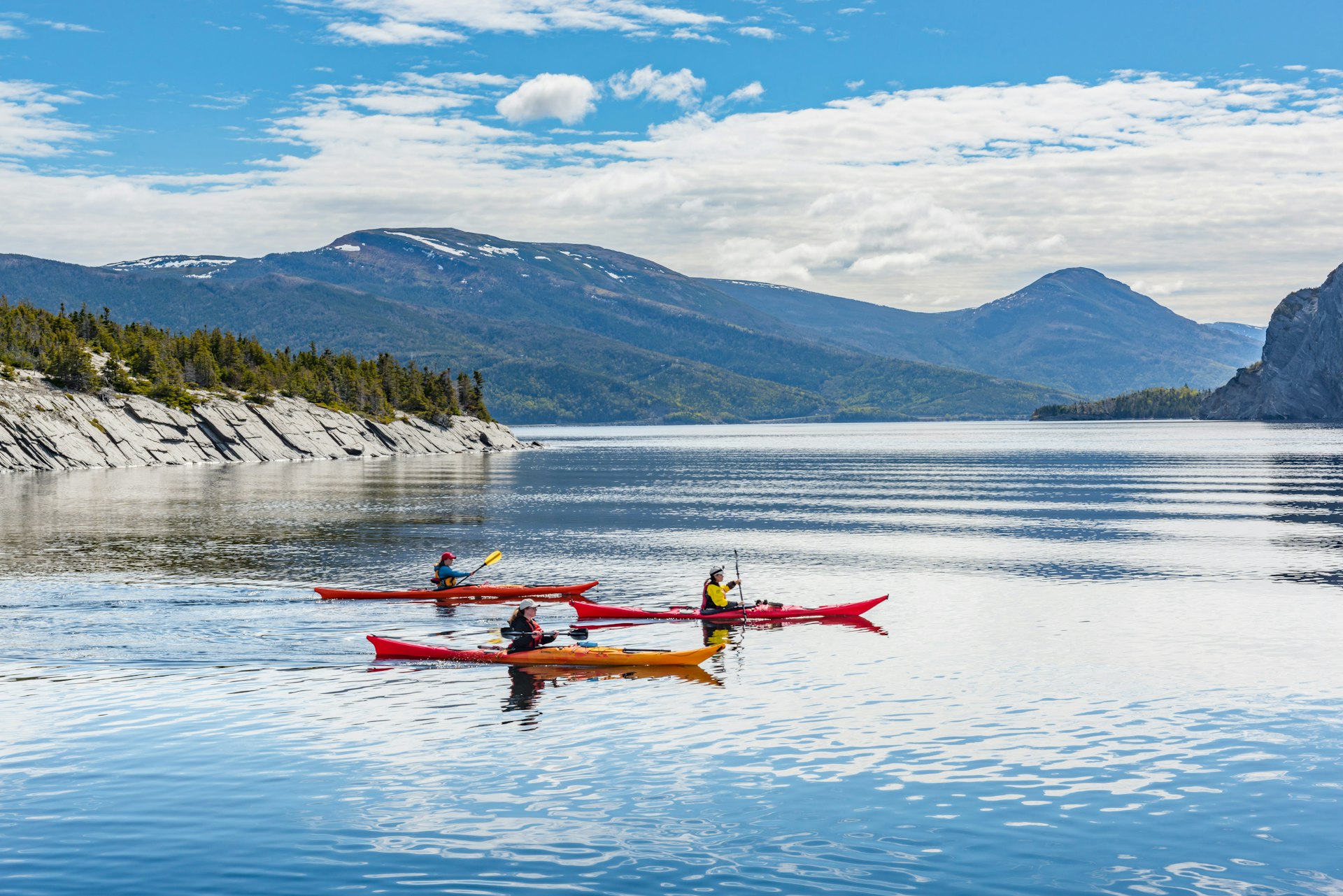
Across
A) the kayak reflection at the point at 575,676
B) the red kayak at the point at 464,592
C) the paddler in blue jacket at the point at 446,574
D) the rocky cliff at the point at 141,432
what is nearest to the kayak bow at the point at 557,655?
the kayak reflection at the point at 575,676

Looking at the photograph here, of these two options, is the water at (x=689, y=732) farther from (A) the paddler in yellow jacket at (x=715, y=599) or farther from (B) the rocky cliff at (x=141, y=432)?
(B) the rocky cliff at (x=141, y=432)

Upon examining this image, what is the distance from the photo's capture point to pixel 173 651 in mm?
38406

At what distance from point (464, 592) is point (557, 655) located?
15.9 metres

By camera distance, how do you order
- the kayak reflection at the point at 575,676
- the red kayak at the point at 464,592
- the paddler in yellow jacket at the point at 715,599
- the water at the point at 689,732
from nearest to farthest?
the water at the point at 689,732, the kayak reflection at the point at 575,676, the paddler in yellow jacket at the point at 715,599, the red kayak at the point at 464,592

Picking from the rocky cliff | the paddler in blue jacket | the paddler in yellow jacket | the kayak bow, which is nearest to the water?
the kayak bow

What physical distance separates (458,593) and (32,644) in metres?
17.2

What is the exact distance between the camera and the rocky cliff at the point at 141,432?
144250 mm

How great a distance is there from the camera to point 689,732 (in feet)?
93.9

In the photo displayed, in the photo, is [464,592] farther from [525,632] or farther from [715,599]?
[525,632]

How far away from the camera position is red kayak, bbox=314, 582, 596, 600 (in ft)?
166

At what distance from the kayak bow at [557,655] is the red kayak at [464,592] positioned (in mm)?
13588

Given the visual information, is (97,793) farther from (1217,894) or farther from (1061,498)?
(1061,498)

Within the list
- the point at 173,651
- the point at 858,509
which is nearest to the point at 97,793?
the point at 173,651

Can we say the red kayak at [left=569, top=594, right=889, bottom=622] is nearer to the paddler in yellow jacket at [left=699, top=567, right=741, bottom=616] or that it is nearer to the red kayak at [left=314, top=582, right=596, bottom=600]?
the paddler in yellow jacket at [left=699, top=567, right=741, bottom=616]
